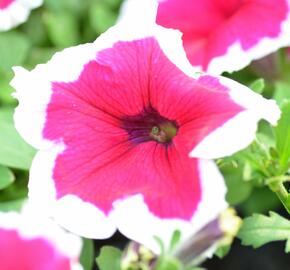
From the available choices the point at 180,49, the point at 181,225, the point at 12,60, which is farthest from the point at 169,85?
the point at 12,60

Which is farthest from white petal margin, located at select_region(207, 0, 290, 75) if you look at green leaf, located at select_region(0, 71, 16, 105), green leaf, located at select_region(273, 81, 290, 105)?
green leaf, located at select_region(0, 71, 16, 105)

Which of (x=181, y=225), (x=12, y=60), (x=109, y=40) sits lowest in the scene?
(x=12, y=60)

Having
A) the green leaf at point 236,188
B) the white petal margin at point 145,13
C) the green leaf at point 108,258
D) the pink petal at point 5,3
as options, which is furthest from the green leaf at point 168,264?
the pink petal at point 5,3

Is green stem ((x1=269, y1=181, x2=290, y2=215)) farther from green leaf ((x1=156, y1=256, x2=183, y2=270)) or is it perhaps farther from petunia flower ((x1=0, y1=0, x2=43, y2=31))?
petunia flower ((x1=0, y1=0, x2=43, y2=31))

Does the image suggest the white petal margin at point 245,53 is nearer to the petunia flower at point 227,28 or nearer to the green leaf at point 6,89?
the petunia flower at point 227,28

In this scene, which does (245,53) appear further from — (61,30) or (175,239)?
(61,30)

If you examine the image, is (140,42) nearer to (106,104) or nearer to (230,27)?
(106,104)
